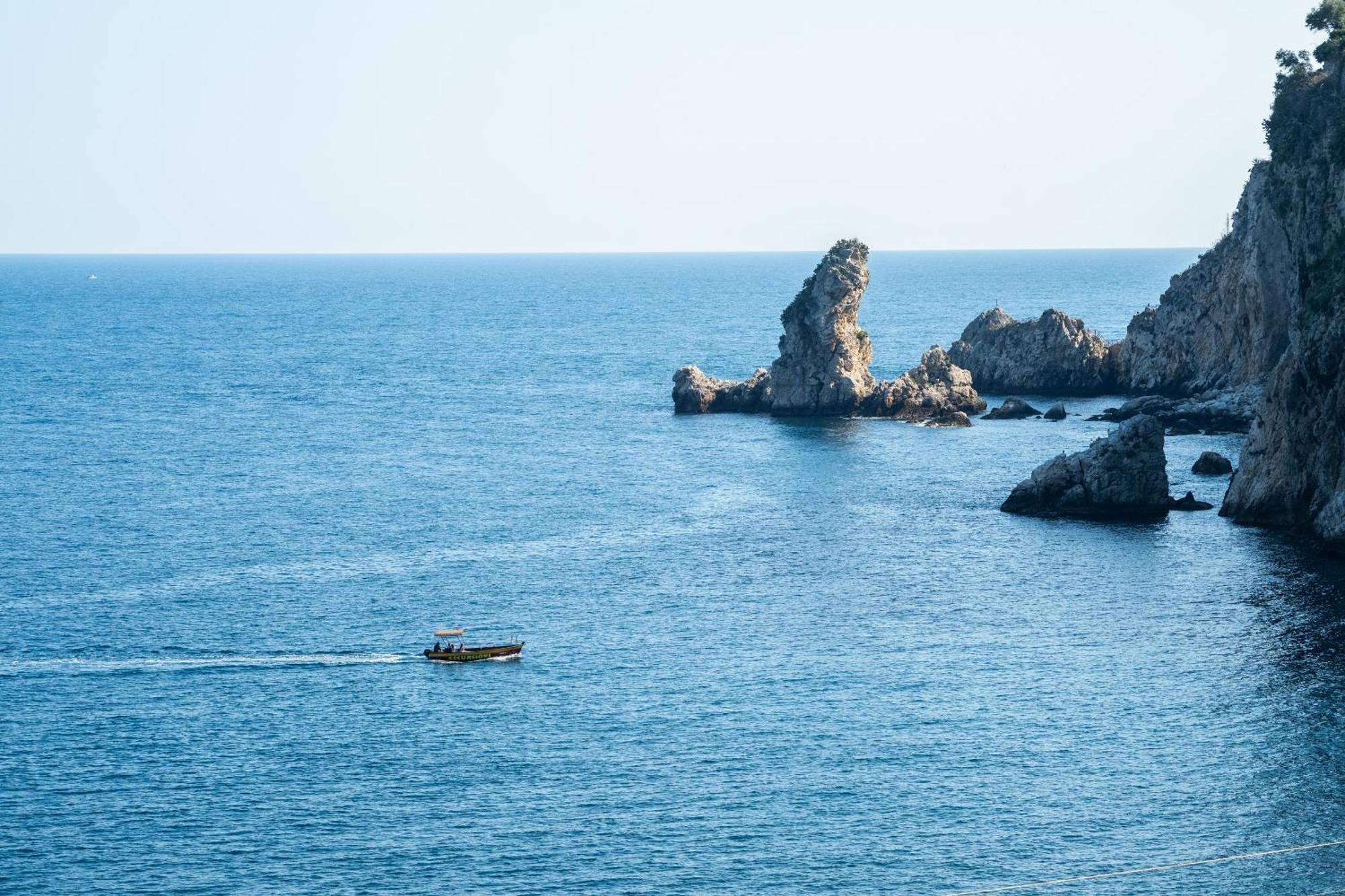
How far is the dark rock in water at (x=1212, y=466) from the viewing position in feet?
434

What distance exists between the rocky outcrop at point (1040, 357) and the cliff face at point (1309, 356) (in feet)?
191

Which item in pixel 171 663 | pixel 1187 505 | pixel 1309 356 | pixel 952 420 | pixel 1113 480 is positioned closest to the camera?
pixel 171 663

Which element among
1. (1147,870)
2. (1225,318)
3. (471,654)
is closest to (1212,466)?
(1225,318)

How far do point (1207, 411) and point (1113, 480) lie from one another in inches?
1592

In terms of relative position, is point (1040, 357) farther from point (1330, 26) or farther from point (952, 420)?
point (1330, 26)

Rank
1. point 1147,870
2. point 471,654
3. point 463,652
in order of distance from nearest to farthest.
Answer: point 1147,870, point 463,652, point 471,654

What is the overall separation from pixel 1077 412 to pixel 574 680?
101139 mm

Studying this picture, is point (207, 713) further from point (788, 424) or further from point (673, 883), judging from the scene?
point (788, 424)

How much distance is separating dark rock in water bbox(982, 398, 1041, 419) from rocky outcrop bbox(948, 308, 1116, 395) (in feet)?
55.7

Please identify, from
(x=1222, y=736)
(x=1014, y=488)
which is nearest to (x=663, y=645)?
(x=1222, y=736)

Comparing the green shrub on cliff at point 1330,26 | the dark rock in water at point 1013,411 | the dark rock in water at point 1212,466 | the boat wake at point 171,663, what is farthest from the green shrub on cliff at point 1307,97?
the boat wake at point 171,663

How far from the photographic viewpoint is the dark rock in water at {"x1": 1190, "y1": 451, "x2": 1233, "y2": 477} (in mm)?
132250

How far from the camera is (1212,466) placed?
13250cm

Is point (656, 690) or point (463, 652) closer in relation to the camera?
point (656, 690)
